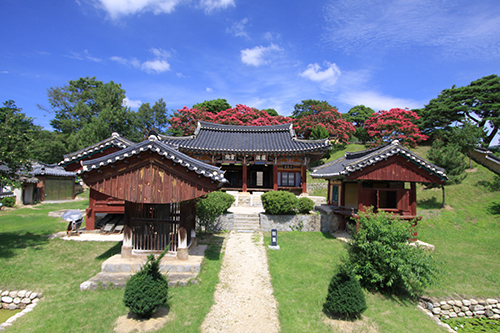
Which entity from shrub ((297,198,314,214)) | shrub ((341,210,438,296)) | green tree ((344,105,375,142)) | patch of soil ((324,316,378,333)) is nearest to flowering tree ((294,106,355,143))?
green tree ((344,105,375,142))

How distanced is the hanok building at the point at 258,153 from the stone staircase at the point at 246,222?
6782 mm

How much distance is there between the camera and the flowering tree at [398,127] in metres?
34.2

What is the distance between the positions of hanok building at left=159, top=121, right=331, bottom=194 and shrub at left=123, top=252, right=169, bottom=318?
51.5 ft

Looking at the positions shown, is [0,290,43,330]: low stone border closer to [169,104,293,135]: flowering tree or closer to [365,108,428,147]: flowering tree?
[169,104,293,135]: flowering tree

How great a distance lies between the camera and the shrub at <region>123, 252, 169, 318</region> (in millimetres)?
5375

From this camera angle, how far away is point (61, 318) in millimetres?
5902

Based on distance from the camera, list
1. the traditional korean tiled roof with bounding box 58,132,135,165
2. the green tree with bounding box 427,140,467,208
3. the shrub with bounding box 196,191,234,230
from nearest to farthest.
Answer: the traditional korean tiled roof with bounding box 58,132,135,165 → the shrub with bounding box 196,191,234,230 → the green tree with bounding box 427,140,467,208

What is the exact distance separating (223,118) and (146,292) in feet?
117

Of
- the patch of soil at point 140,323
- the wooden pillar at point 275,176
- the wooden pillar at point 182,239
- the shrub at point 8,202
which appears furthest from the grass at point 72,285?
the shrub at point 8,202

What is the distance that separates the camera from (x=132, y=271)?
25.2 ft

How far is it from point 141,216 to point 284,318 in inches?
220

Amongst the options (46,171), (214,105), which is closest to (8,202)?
(46,171)

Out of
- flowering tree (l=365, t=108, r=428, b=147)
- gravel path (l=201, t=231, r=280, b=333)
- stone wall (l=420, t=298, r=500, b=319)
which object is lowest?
stone wall (l=420, t=298, r=500, b=319)

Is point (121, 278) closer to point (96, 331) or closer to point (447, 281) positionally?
point (96, 331)
